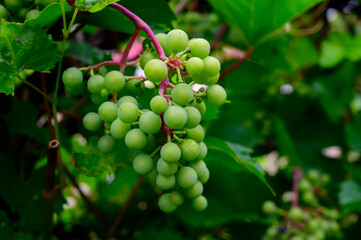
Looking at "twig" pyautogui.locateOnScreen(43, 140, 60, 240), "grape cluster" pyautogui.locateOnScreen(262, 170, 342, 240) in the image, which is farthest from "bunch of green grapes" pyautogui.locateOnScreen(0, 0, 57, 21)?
"grape cluster" pyautogui.locateOnScreen(262, 170, 342, 240)

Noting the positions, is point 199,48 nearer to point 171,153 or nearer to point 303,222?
point 171,153

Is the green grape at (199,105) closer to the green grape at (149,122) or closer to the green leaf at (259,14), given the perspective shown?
the green grape at (149,122)

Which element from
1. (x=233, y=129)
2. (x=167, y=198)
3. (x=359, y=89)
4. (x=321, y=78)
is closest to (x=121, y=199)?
(x=233, y=129)

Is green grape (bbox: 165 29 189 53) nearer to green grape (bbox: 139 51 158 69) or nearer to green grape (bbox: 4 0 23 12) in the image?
green grape (bbox: 139 51 158 69)

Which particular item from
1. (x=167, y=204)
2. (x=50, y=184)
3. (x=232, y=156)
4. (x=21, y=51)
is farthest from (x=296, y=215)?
(x=21, y=51)

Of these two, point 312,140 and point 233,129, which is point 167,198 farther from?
point 312,140
